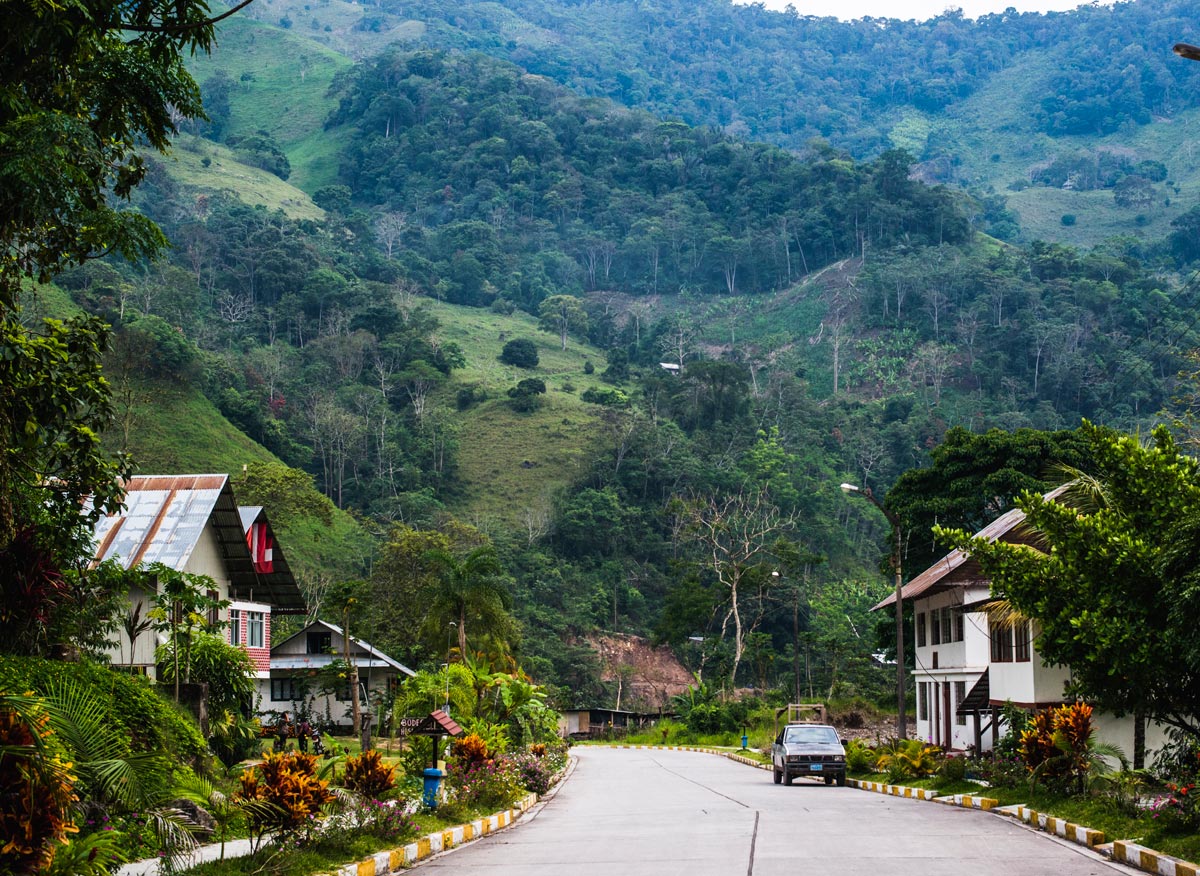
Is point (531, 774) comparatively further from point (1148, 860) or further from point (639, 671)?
point (639, 671)

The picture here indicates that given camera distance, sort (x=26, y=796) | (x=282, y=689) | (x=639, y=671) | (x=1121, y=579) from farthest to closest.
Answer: (x=639, y=671) < (x=282, y=689) < (x=1121, y=579) < (x=26, y=796)

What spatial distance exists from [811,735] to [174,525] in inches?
679

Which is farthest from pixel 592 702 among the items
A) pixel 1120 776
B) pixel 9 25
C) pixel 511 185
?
pixel 511 185

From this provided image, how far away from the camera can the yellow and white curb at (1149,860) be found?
41.8ft

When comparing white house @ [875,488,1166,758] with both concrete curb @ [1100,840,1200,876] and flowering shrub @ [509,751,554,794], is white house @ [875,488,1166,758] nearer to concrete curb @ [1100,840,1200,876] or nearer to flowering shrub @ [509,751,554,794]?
flowering shrub @ [509,751,554,794]

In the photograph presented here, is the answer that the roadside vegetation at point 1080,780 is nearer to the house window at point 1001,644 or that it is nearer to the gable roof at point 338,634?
the house window at point 1001,644

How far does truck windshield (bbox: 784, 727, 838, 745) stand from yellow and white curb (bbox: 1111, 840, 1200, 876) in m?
17.3

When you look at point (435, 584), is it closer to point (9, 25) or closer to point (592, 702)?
point (592, 702)

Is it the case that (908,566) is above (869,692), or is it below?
above

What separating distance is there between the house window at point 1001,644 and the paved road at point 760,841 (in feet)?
24.9

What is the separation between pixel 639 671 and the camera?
93250 mm

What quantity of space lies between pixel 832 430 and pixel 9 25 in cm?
10785

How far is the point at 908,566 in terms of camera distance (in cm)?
5500

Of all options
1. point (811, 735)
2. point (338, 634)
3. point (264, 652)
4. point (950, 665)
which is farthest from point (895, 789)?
point (338, 634)
